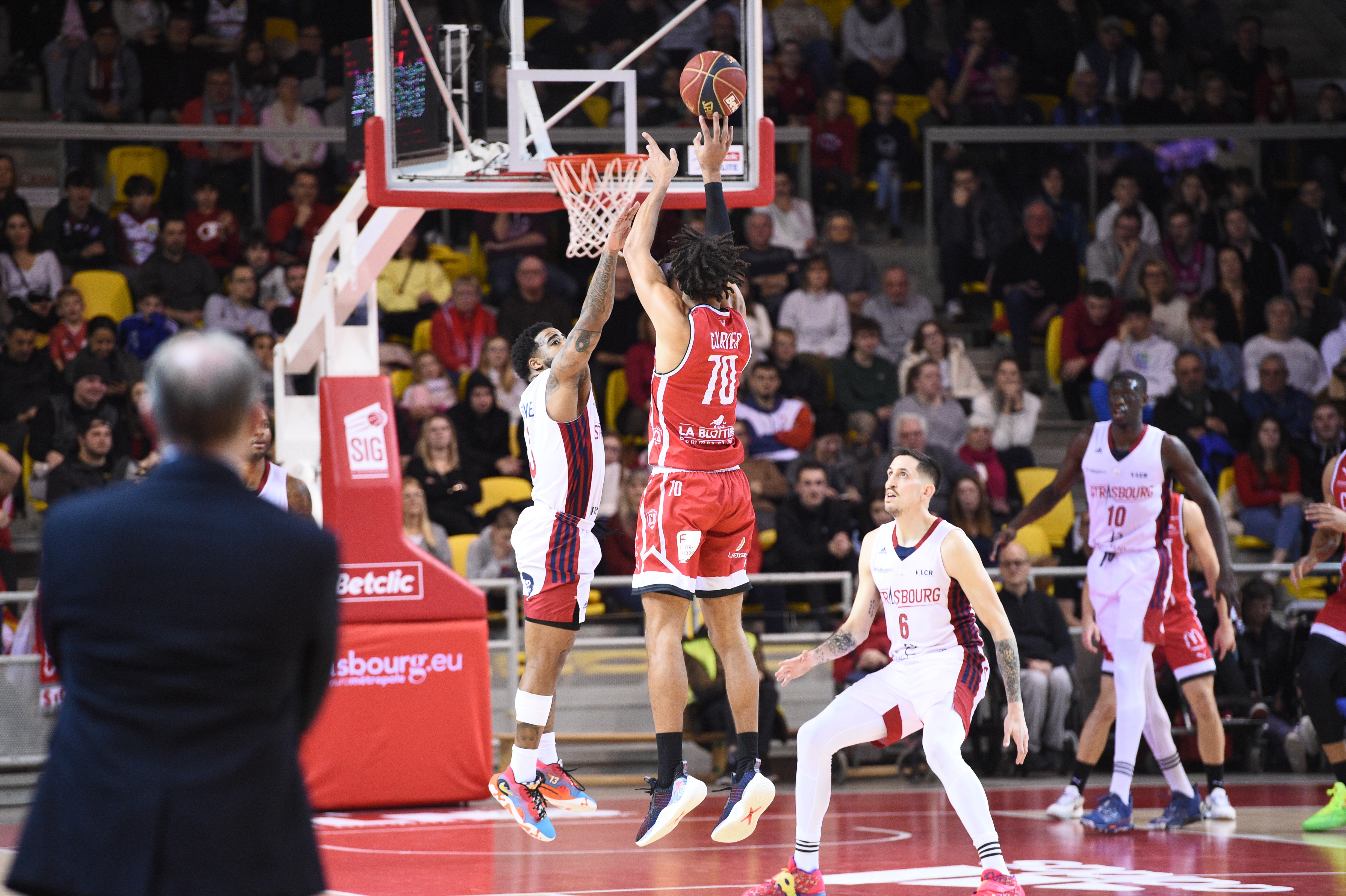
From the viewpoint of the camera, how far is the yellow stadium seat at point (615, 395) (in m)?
13.5

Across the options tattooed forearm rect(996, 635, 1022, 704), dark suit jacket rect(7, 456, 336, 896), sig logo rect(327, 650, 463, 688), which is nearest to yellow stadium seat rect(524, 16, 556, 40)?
sig logo rect(327, 650, 463, 688)

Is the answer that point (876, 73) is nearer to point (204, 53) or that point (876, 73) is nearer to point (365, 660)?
point (204, 53)

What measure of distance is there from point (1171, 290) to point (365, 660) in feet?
28.7

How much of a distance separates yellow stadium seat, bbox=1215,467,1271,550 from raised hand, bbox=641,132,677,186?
848 cm

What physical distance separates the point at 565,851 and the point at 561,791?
5.65 ft

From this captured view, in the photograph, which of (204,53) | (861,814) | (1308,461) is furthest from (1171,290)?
A: (204,53)

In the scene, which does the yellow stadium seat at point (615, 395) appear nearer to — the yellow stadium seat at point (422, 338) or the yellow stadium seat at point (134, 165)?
the yellow stadium seat at point (422, 338)

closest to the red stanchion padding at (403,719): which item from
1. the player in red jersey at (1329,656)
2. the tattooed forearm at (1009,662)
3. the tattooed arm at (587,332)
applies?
the tattooed arm at (587,332)

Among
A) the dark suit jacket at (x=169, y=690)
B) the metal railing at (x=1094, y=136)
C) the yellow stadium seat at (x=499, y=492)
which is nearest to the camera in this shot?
the dark suit jacket at (x=169, y=690)

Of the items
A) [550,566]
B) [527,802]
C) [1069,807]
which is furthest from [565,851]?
[1069,807]

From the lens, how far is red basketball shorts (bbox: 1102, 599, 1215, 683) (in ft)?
31.8

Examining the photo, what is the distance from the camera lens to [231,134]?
14.3 meters

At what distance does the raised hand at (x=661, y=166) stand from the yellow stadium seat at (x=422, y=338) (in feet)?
23.8

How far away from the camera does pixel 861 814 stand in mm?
10109
